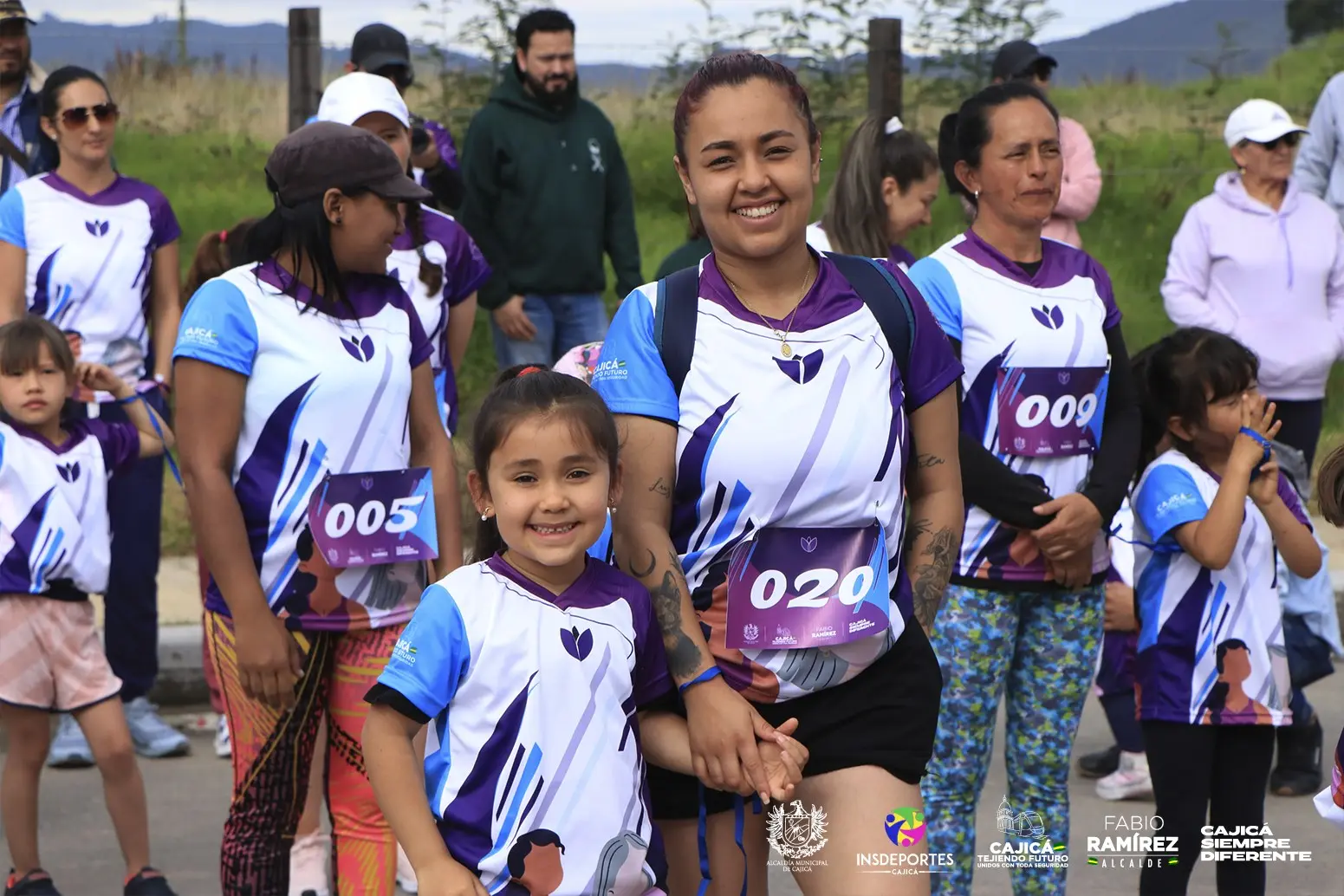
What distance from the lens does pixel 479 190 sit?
8.09 meters

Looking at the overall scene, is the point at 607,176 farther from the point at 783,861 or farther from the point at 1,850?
the point at 783,861

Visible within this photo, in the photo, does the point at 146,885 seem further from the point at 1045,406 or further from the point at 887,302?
the point at 887,302

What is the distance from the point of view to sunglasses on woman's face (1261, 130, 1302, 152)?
7561 millimetres

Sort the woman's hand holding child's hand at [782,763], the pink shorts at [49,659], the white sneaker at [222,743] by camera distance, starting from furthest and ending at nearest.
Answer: the white sneaker at [222,743], the pink shorts at [49,659], the woman's hand holding child's hand at [782,763]

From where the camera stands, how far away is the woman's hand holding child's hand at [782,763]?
119 inches

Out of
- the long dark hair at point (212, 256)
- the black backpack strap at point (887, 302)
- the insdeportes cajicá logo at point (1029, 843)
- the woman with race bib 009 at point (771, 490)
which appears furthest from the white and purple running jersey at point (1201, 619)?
the long dark hair at point (212, 256)

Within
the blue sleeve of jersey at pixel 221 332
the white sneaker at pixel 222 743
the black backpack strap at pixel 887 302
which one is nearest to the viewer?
the black backpack strap at pixel 887 302

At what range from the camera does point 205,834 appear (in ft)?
20.0

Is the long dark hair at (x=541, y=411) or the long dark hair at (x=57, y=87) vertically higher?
the long dark hair at (x=57, y=87)

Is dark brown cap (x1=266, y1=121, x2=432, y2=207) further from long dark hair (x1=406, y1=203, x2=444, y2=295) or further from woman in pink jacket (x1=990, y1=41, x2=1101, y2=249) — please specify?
woman in pink jacket (x1=990, y1=41, x2=1101, y2=249)

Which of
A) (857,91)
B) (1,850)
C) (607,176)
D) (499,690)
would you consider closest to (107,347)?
(1,850)

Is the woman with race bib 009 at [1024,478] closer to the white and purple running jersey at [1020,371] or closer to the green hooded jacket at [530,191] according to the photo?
the white and purple running jersey at [1020,371]

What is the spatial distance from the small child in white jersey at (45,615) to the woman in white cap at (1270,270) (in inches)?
173

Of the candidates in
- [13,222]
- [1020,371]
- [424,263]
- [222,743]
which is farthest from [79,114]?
[1020,371]
